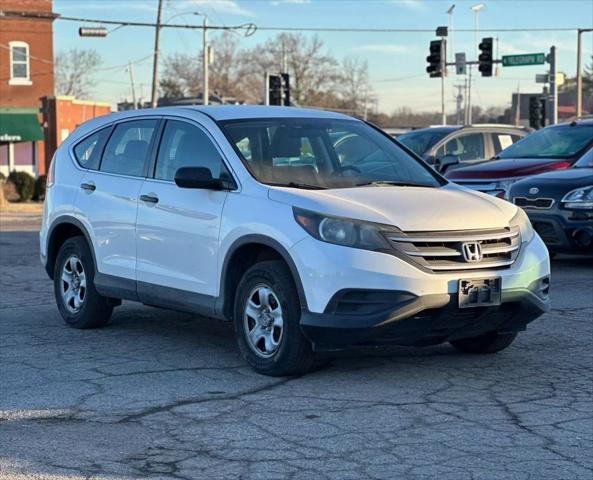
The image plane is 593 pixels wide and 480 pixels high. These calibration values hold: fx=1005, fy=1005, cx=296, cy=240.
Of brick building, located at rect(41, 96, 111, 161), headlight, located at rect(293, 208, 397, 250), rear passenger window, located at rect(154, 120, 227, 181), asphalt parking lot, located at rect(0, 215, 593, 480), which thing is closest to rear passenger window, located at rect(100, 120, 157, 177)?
rear passenger window, located at rect(154, 120, 227, 181)

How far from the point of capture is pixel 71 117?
45.9 m

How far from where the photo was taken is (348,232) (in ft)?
20.2

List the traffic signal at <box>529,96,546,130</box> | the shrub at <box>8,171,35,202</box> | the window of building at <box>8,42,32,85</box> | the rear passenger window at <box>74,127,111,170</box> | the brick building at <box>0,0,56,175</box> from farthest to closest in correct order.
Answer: the window of building at <box>8,42,32,85</box> → the brick building at <box>0,0,56,175</box> → the traffic signal at <box>529,96,546,130</box> → the shrub at <box>8,171,35,202</box> → the rear passenger window at <box>74,127,111,170</box>

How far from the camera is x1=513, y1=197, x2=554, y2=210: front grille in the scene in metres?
12.0

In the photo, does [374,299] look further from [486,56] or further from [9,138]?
[9,138]

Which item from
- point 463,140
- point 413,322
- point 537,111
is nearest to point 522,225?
point 413,322

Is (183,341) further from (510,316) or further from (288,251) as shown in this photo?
(510,316)

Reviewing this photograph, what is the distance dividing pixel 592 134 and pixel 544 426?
9.88m

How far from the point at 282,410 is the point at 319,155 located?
221cm

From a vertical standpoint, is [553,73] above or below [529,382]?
above

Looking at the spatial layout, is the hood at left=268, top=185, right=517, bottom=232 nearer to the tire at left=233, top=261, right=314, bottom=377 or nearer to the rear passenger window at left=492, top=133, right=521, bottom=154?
the tire at left=233, top=261, right=314, bottom=377

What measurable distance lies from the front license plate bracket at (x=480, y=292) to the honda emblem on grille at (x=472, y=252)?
0.14 meters

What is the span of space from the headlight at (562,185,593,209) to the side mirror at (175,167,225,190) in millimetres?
6157

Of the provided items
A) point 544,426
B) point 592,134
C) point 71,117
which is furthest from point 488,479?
point 71,117
